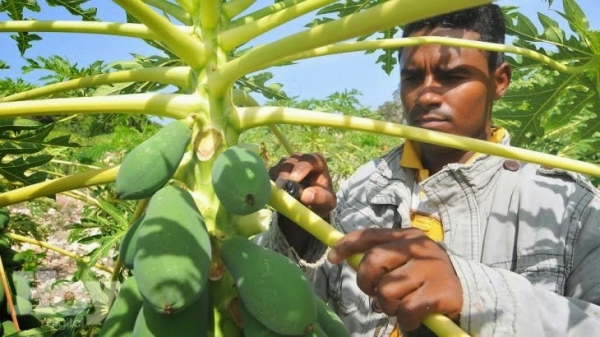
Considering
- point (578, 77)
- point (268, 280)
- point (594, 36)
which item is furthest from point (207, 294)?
point (578, 77)

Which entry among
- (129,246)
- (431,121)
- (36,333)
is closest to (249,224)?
(129,246)

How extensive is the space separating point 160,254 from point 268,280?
22cm

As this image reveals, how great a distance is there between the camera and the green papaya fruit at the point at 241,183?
1271 mm

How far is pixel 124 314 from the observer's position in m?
1.32

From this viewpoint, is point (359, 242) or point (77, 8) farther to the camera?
point (77, 8)

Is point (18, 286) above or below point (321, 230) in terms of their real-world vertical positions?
below

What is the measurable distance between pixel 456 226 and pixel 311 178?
79 cm

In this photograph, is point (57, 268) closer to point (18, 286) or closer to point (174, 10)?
point (18, 286)

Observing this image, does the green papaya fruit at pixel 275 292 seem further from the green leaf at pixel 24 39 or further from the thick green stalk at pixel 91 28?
the green leaf at pixel 24 39

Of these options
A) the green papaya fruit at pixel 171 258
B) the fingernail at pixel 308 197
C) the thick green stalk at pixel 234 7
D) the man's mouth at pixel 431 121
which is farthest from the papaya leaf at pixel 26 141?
the man's mouth at pixel 431 121

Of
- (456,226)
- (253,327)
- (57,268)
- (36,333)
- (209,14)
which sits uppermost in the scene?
(209,14)

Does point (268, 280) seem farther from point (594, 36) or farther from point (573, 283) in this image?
point (594, 36)

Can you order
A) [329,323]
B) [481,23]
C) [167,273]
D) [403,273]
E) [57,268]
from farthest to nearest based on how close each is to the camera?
1. [57,268]
2. [481,23]
3. [329,323]
4. [403,273]
5. [167,273]

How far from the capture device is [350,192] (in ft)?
9.01
